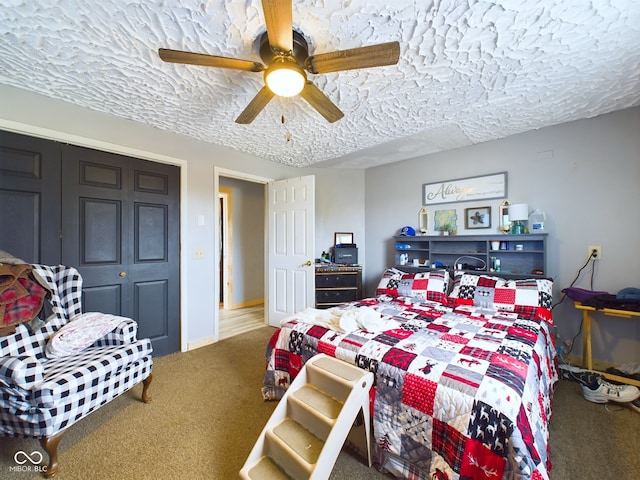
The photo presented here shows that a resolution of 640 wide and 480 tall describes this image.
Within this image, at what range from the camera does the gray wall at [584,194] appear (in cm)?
233

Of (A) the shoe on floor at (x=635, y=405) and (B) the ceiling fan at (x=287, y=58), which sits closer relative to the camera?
(B) the ceiling fan at (x=287, y=58)

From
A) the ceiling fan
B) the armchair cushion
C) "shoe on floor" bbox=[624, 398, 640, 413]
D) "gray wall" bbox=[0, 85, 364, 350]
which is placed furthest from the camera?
"gray wall" bbox=[0, 85, 364, 350]

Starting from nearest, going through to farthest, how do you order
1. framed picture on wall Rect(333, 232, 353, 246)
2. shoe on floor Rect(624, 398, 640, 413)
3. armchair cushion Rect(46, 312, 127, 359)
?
1. armchair cushion Rect(46, 312, 127, 359)
2. shoe on floor Rect(624, 398, 640, 413)
3. framed picture on wall Rect(333, 232, 353, 246)

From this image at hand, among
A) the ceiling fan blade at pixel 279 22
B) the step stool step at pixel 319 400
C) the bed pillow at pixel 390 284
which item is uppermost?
the ceiling fan blade at pixel 279 22

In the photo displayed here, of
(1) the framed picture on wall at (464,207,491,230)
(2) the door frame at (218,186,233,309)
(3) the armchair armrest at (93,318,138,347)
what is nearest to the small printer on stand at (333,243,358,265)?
(1) the framed picture on wall at (464,207,491,230)

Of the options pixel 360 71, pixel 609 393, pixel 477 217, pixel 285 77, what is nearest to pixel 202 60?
pixel 285 77

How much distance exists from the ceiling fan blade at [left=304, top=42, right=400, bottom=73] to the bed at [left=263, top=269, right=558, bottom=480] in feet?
5.15

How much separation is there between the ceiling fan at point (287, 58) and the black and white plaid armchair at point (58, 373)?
70.8 inches

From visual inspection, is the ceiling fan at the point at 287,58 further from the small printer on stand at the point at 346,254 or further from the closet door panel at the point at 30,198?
the small printer on stand at the point at 346,254

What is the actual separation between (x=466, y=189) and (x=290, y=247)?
92.5 inches

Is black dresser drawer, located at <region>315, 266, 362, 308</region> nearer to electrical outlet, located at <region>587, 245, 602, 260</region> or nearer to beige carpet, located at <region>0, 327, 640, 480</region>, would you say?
beige carpet, located at <region>0, 327, 640, 480</region>

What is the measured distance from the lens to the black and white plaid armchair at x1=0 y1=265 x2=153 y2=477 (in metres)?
1.35

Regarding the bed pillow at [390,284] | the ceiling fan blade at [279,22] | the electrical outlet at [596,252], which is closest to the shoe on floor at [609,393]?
the electrical outlet at [596,252]

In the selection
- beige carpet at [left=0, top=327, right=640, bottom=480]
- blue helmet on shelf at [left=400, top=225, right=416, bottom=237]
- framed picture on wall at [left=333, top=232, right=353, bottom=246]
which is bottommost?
beige carpet at [left=0, top=327, right=640, bottom=480]
